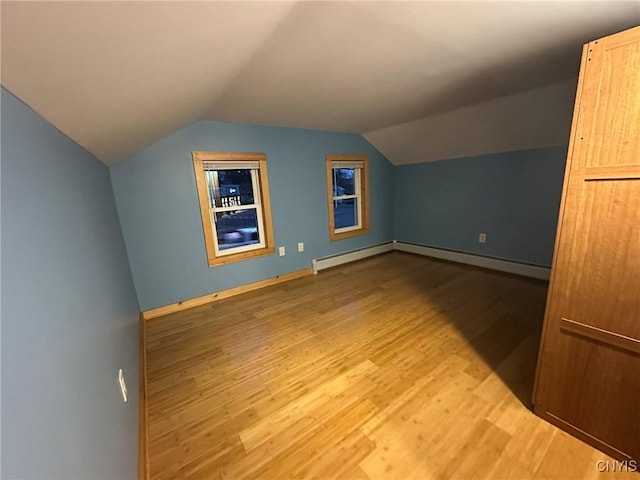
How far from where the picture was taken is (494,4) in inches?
46.1

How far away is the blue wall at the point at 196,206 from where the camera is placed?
100 inches

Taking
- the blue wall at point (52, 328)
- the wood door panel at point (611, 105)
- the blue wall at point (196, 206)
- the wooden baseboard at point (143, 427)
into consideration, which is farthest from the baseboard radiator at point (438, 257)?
the blue wall at point (52, 328)

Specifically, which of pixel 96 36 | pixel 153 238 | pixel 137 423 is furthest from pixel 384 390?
pixel 153 238

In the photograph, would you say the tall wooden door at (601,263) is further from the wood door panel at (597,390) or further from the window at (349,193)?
the window at (349,193)

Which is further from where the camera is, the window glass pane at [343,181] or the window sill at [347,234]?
the window glass pane at [343,181]

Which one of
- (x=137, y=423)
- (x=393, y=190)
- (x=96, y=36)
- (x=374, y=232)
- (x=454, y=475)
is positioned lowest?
(x=454, y=475)

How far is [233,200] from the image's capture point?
3146 mm

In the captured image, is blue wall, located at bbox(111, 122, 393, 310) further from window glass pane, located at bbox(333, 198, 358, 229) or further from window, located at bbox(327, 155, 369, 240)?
window glass pane, located at bbox(333, 198, 358, 229)

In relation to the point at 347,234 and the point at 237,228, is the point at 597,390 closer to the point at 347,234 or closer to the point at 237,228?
the point at 347,234

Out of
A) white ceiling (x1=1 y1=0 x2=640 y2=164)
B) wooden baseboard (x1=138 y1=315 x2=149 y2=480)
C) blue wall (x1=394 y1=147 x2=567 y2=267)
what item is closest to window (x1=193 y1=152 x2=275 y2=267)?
white ceiling (x1=1 y1=0 x2=640 y2=164)

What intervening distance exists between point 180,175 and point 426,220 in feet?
12.2

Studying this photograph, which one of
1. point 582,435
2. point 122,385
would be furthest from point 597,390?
point 122,385

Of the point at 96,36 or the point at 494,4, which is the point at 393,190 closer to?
the point at 494,4

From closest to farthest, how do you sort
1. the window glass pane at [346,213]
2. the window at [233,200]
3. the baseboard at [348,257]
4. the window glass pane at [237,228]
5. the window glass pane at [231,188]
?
the window at [233,200] → the window glass pane at [231,188] → the window glass pane at [237,228] → the baseboard at [348,257] → the window glass pane at [346,213]
